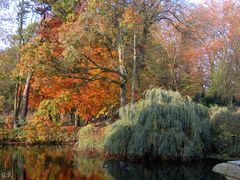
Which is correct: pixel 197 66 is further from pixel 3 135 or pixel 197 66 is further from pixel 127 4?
pixel 3 135

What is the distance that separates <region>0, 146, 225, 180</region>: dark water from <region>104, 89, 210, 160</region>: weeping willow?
22.6 inches

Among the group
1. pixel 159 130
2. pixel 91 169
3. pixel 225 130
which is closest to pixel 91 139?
pixel 159 130

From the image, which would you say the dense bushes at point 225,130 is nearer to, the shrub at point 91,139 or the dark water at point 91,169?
the dark water at point 91,169

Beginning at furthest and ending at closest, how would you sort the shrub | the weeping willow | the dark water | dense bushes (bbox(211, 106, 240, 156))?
1. the shrub
2. dense bushes (bbox(211, 106, 240, 156))
3. the weeping willow
4. the dark water

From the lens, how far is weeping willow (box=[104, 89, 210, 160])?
41.0 ft

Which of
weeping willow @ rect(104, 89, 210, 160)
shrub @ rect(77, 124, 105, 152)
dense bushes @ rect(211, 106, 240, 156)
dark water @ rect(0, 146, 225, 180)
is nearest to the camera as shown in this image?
dark water @ rect(0, 146, 225, 180)

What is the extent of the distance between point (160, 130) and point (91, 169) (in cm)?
321

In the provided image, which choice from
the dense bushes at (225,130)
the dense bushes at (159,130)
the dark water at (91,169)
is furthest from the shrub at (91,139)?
the dense bushes at (225,130)

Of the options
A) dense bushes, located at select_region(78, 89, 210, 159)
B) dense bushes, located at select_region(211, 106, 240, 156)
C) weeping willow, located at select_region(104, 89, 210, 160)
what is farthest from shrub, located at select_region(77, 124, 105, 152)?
dense bushes, located at select_region(211, 106, 240, 156)

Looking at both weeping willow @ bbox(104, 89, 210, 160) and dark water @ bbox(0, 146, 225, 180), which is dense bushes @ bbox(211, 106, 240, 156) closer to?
weeping willow @ bbox(104, 89, 210, 160)

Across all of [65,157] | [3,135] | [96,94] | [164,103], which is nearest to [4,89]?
[3,135]

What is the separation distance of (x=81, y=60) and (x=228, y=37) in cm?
1341

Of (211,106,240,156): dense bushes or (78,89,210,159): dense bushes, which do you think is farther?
(211,106,240,156): dense bushes

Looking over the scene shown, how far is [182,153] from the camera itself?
12500 mm
